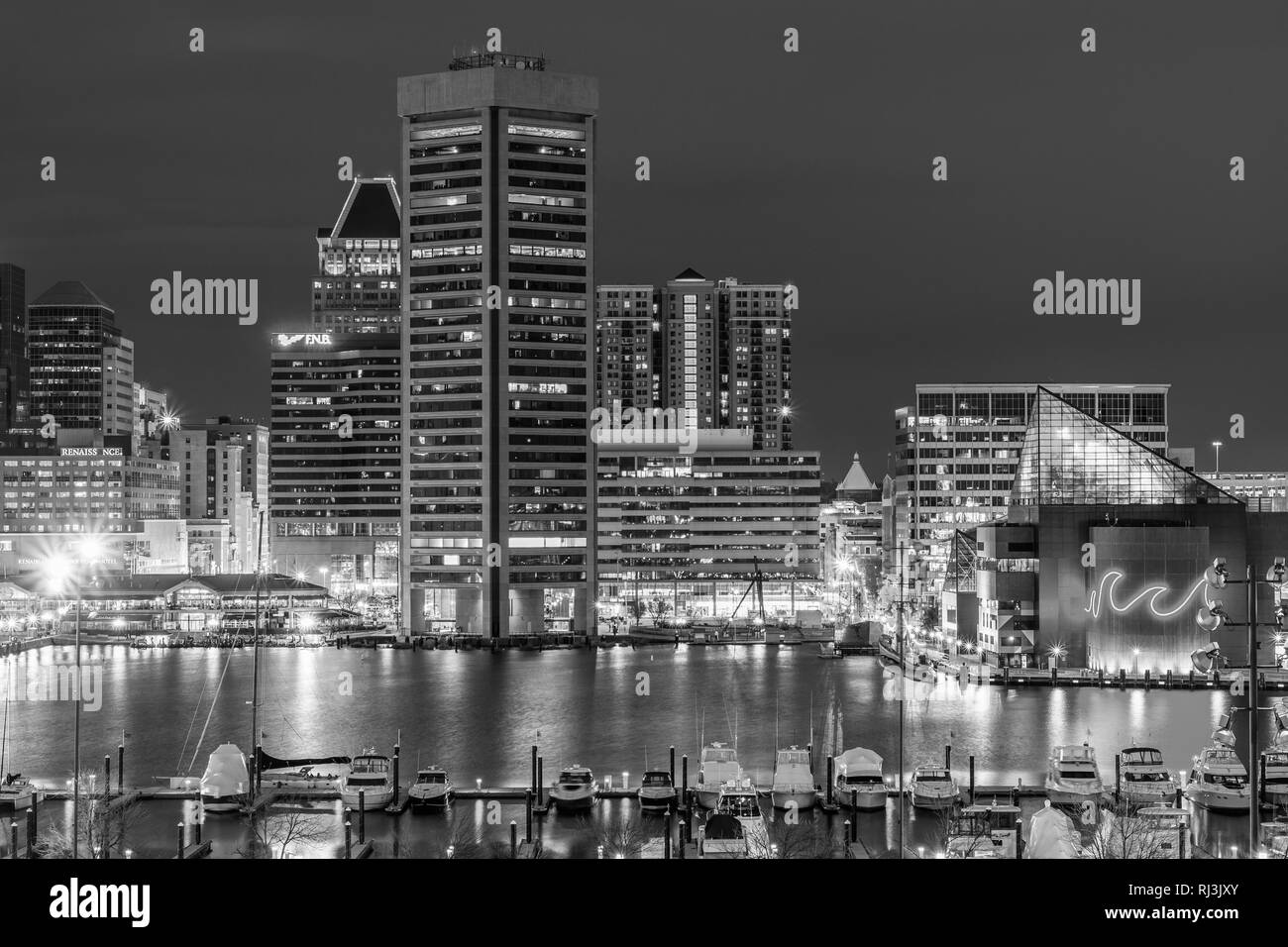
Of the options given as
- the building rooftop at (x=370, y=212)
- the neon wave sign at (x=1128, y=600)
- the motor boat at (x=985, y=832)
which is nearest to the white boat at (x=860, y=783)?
the motor boat at (x=985, y=832)

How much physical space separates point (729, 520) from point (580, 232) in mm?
19465

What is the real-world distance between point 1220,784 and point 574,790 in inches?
399

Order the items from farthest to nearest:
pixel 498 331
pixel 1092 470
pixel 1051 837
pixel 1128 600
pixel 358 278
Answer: pixel 358 278 → pixel 498 331 → pixel 1092 470 → pixel 1128 600 → pixel 1051 837

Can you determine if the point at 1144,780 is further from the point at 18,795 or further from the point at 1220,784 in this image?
the point at 18,795

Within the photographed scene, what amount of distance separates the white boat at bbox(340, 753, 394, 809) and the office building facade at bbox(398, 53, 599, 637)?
1339 inches

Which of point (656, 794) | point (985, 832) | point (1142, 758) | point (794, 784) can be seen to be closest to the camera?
point (985, 832)

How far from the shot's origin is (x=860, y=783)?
66.8 feet

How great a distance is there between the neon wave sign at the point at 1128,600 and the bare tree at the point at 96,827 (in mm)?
28681

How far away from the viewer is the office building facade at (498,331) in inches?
2189

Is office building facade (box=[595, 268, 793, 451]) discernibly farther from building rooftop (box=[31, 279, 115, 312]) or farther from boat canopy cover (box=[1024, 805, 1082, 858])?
boat canopy cover (box=[1024, 805, 1082, 858])

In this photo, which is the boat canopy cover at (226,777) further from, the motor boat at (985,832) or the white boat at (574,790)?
the motor boat at (985,832)

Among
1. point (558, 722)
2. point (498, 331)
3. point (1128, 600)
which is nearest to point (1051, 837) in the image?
point (558, 722)
